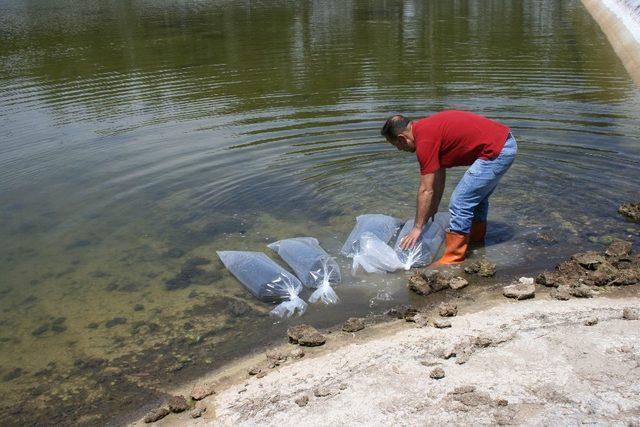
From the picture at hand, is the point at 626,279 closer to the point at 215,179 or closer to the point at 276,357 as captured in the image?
the point at 276,357

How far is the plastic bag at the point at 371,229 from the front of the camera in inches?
268

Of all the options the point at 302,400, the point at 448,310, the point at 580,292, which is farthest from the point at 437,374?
the point at 580,292

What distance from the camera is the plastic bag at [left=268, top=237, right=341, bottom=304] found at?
19.7ft

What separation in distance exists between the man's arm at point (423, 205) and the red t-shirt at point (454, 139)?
8cm

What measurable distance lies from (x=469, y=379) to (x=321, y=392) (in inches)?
39.3

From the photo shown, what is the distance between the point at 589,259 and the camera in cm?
614

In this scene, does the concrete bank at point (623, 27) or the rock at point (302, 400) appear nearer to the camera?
the rock at point (302, 400)

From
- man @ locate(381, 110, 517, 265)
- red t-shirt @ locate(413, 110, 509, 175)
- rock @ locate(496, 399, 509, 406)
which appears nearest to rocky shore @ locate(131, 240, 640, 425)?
rock @ locate(496, 399, 509, 406)

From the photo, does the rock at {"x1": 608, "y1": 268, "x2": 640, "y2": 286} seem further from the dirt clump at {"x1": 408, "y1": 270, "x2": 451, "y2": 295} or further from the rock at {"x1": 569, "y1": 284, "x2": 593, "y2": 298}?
the dirt clump at {"x1": 408, "y1": 270, "x2": 451, "y2": 295}

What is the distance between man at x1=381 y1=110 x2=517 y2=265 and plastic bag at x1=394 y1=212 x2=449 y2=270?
8.5 inches

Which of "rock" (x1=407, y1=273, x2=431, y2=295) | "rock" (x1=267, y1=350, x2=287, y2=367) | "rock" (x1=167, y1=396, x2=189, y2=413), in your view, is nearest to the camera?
"rock" (x1=167, y1=396, x2=189, y2=413)

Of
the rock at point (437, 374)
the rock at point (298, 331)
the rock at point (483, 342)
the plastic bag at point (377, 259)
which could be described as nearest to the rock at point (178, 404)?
the rock at point (298, 331)

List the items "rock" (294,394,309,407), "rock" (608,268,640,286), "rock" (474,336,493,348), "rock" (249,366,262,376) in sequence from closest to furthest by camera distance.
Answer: "rock" (294,394,309,407) < "rock" (474,336,493,348) < "rock" (249,366,262,376) < "rock" (608,268,640,286)

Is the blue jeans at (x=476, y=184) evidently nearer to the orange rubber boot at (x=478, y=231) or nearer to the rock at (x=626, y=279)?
the orange rubber boot at (x=478, y=231)
